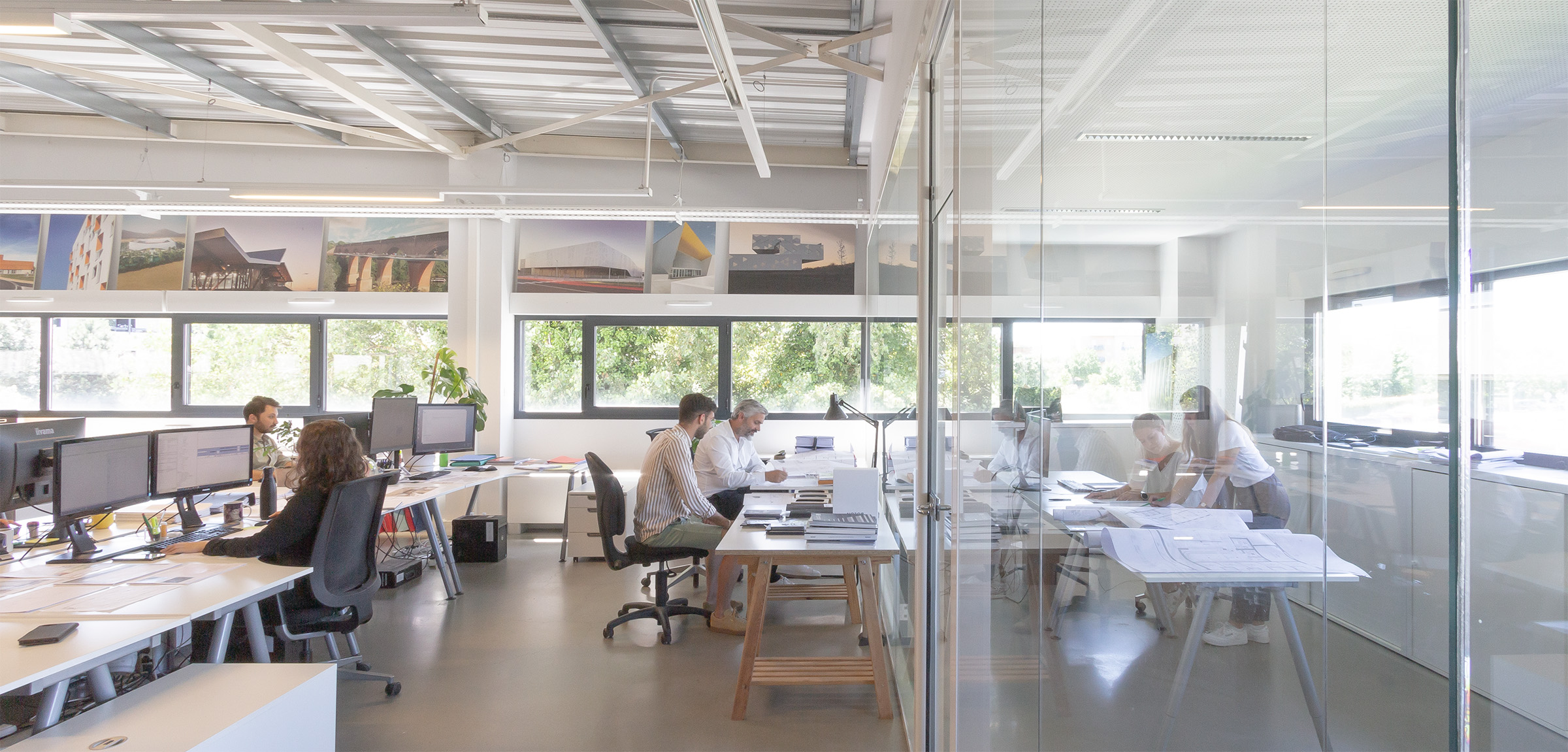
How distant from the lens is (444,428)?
243 inches

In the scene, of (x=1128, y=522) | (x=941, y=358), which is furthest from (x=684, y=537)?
(x=1128, y=522)

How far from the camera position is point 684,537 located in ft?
14.2

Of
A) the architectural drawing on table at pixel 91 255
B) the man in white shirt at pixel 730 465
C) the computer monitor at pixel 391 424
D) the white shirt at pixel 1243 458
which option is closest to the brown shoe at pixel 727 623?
the man in white shirt at pixel 730 465

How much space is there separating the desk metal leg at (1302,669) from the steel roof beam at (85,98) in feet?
26.5

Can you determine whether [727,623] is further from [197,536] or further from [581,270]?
[581,270]

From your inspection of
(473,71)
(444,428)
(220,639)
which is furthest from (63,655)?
(473,71)

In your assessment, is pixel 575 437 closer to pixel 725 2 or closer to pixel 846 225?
pixel 846 225

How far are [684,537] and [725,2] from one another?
3.21 meters

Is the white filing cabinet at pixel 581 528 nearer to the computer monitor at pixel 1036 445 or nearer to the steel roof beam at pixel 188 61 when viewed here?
the steel roof beam at pixel 188 61

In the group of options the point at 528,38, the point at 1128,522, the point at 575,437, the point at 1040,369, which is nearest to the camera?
the point at 1128,522

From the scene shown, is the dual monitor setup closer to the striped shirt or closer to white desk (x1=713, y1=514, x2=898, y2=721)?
the striped shirt

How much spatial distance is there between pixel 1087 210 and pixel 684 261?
22.2ft

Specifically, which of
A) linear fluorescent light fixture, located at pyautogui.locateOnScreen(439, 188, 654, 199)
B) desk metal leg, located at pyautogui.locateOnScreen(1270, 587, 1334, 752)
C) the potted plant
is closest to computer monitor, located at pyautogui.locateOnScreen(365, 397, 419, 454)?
the potted plant

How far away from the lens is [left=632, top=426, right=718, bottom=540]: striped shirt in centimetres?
440
